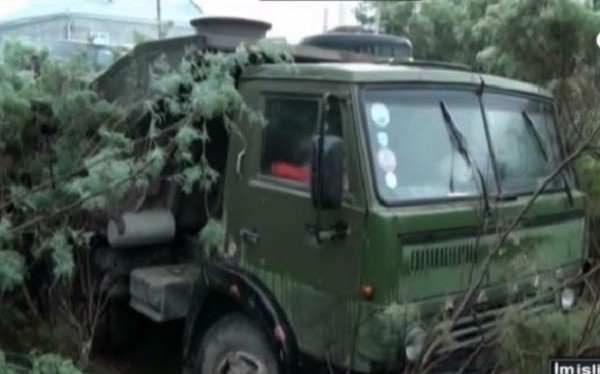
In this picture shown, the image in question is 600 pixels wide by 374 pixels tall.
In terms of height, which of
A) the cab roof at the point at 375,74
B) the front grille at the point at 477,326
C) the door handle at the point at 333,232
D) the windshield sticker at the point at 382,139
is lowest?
the front grille at the point at 477,326

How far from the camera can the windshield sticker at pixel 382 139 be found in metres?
4.20

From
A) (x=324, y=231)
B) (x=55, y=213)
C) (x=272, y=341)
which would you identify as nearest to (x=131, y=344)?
(x=55, y=213)

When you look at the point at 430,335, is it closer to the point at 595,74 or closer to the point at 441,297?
the point at 441,297

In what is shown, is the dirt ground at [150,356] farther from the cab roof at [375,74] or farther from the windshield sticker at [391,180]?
the windshield sticker at [391,180]

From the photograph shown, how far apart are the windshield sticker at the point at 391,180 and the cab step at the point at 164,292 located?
151cm

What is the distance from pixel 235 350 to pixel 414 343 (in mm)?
1188

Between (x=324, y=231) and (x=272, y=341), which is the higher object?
(x=324, y=231)

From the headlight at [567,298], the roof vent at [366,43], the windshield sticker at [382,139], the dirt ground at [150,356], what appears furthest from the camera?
the roof vent at [366,43]

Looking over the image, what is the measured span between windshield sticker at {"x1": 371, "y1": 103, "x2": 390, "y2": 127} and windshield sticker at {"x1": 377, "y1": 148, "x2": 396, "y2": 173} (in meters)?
0.14

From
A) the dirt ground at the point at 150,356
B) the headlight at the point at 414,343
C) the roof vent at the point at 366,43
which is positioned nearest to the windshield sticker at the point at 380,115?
the headlight at the point at 414,343

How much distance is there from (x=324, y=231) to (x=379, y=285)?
40 centimetres

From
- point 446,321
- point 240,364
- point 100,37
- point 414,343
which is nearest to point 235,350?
point 240,364

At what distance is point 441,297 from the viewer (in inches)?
166

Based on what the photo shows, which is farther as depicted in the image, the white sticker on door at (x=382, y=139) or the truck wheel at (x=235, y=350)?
the truck wheel at (x=235, y=350)
